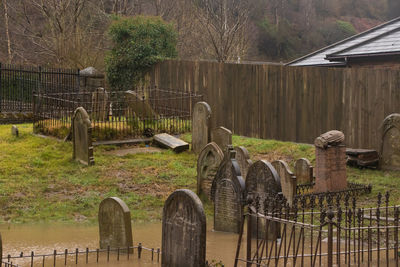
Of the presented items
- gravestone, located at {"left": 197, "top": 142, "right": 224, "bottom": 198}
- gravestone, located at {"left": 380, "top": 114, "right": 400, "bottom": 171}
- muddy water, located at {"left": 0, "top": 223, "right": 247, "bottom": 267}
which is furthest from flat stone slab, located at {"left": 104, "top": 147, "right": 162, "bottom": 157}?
gravestone, located at {"left": 380, "top": 114, "right": 400, "bottom": 171}

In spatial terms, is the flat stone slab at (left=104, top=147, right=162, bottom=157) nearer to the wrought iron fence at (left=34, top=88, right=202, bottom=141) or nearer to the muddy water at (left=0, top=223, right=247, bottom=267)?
the wrought iron fence at (left=34, top=88, right=202, bottom=141)

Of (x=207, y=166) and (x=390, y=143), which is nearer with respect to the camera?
(x=207, y=166)

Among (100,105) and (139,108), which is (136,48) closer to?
(100,105)

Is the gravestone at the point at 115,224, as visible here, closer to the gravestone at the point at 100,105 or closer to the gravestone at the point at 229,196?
the gravestone at the point at 229,196

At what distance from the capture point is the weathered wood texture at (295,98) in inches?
696

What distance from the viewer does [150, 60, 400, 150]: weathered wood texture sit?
1769 cm

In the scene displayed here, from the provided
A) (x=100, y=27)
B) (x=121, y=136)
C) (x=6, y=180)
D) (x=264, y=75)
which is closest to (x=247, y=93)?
(x=264, y=75)

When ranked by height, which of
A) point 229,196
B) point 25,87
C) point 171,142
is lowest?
point 229,196

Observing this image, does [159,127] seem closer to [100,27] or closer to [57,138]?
[57,138]

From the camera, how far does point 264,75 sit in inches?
810

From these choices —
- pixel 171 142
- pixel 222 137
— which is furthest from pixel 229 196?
pixel 171 142

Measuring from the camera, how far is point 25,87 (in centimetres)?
2550

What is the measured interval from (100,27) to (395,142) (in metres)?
26.5

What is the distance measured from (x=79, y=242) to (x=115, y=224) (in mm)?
1021
